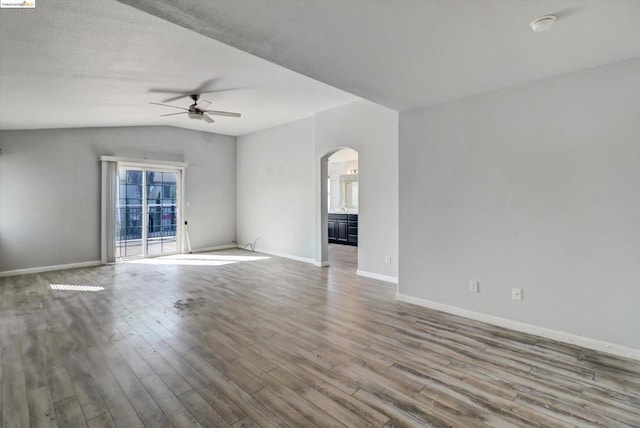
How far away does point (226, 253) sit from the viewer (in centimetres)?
761

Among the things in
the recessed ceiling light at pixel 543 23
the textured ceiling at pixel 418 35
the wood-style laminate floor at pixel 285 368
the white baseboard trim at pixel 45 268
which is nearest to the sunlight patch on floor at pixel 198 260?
the white baseboard trim at pixel 45 268

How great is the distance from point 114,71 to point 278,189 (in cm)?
432

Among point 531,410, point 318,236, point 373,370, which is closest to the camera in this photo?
point 531,410

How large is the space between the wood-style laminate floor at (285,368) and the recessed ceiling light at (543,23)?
2.44m

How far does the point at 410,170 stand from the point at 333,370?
2.59m

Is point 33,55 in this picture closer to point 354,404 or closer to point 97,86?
point 97,86

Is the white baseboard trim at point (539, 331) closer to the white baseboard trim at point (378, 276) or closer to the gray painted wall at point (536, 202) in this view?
the gray painted wall at point (536, 202)

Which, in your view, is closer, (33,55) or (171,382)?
(171,382)

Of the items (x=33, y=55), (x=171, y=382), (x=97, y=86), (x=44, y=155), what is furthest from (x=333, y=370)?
(x=44, y=155)

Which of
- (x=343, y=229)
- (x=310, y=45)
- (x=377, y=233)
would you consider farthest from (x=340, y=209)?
(x=310, y=45)

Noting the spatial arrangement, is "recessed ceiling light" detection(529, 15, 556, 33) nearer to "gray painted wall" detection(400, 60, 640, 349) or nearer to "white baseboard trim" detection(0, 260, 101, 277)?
"gray painted wall" detection(400, 60, 640, 349)

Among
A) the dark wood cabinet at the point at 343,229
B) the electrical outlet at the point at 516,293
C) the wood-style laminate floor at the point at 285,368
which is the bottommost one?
the wood-style laminate floor at the point at 285,368

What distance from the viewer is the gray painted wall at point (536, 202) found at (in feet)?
8.50

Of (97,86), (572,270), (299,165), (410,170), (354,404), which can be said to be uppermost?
(97,86)
